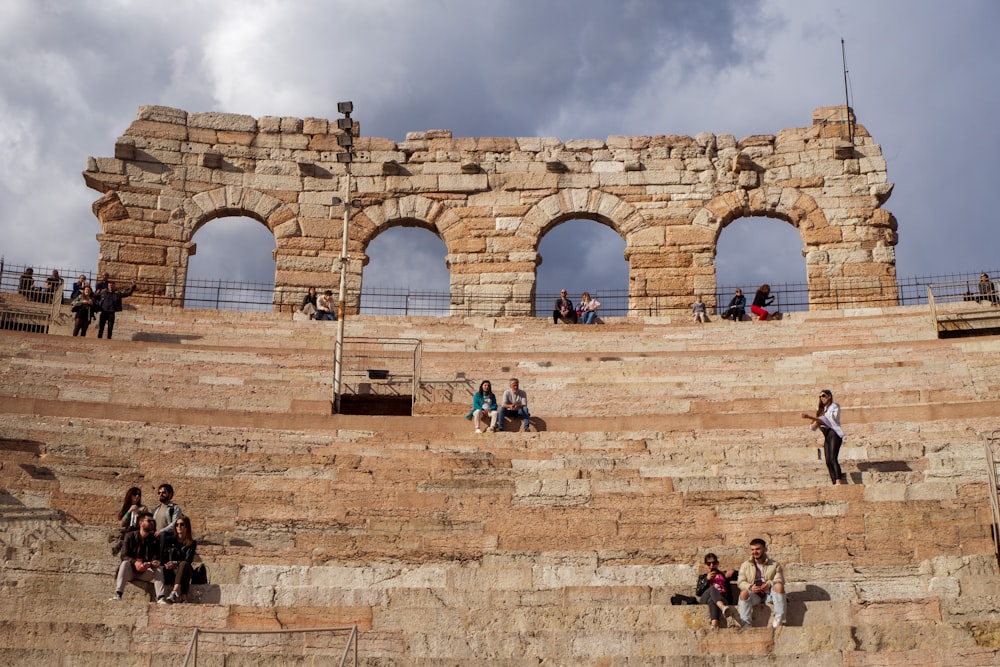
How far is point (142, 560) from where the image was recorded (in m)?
11.4

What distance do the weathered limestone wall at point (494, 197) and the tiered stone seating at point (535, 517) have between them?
26.4 ft

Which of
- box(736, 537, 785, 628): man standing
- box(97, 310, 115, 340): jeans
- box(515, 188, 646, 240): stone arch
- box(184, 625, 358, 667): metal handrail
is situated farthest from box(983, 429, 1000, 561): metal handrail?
box(515, 188, 646, 240): stone arch

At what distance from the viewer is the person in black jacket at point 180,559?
1118 centimetres

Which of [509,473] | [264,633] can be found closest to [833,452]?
[509,473]

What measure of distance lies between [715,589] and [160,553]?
17.1 feet

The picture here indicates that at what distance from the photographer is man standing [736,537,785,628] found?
10.8 metres

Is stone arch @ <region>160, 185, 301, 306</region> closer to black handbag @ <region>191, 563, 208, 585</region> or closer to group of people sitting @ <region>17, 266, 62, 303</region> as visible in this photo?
group of people sitting @ <region>17, 266, 62, 303</region>

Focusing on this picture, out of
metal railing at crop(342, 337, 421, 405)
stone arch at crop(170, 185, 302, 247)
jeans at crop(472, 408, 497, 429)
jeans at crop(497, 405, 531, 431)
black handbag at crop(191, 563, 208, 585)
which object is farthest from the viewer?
stone arch at crop(170, 185, 302, 247)

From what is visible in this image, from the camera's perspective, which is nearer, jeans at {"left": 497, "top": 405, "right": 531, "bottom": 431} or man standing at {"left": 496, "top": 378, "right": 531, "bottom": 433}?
jeans at {"left": 497, "top": 405, "right": 531, "bottom": 431}

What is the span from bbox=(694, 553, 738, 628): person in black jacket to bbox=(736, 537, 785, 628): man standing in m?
0.14

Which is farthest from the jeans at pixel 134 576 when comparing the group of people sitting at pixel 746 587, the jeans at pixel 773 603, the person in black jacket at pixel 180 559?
the jeans at pixel 773 603

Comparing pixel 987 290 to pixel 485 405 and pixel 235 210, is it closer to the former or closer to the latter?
pixel 485 405

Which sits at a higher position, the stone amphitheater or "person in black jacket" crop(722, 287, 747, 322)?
"person in black jacket" crop(722, 287, 747, 322)

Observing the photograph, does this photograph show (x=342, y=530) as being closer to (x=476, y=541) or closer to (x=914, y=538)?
(x=476, y=541)
